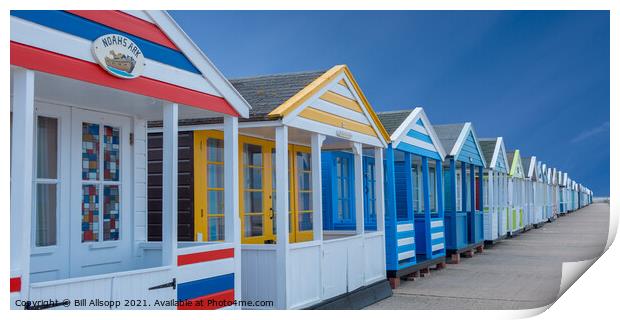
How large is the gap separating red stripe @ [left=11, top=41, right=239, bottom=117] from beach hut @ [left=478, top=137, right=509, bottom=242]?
555 inches

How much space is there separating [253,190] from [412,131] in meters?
4.10

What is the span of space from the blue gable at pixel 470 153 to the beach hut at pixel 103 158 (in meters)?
9.86

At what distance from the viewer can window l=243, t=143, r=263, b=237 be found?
8773 mm

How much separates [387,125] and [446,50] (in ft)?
14.6

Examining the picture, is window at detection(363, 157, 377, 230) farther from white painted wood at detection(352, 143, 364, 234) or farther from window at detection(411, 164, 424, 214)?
white painted wood at detection(352, 143, 364, 234)

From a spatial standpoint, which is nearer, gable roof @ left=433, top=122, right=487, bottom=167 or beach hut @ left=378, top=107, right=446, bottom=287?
beach hut @ left=378, top=107, right=446, bottom=287

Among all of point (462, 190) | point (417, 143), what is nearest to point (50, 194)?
point (417, 143)

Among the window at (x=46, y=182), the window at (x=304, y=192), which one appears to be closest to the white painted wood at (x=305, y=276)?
the window at (x=304, y=192)

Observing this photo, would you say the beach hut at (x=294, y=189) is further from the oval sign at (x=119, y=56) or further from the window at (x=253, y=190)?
the oval sign at (x=119, y=56)

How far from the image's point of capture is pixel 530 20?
6621 millimetres

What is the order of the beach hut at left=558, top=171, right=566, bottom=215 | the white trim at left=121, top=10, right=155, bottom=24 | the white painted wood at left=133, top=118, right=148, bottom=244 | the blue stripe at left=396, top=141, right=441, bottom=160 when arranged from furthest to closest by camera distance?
1. the beach hut at left=558, top=171, right=566, bottom=215
2. the blue stripe at left=396, top=141, right=441, bottom=160
3. the white painted wood at left=133, top=118, right=148, bottom=244
4. the white trim at left=121, top=10, right=155, bottom=24

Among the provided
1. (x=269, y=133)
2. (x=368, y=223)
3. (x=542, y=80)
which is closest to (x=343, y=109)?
(x=269, y=133)

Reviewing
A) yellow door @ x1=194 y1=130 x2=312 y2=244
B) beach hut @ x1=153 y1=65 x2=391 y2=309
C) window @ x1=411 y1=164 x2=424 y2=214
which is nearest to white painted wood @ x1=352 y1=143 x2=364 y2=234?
beach hut @ x1=153 y1=65 x2=391 y2=309

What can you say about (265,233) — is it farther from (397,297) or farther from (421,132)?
(421,132)
